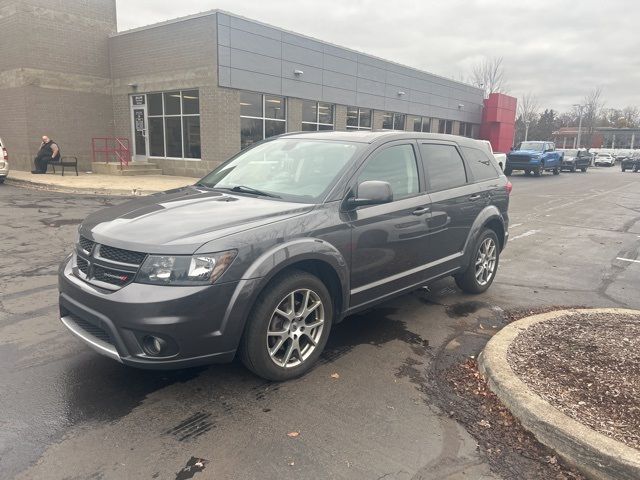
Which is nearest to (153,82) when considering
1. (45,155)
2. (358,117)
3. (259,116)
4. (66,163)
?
(259,116)

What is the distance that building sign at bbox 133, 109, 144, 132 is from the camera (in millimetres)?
21500

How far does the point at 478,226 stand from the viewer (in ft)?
17.9

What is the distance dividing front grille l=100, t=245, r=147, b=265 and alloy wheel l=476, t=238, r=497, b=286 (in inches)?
154

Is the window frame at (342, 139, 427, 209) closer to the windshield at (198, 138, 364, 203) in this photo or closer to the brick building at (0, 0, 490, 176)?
the windshield at (198, 138, 364, 203)

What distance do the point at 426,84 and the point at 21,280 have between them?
31.6 metres

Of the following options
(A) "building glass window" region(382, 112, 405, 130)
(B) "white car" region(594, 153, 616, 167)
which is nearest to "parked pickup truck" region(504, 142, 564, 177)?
(A) "building glass window" region(382, 112, 405, 130)

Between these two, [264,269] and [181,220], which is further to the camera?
[181,220]

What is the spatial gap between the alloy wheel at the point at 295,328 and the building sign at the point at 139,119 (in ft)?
66.3

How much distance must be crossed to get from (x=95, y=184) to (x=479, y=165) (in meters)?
14.1

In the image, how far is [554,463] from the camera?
9.05 feet

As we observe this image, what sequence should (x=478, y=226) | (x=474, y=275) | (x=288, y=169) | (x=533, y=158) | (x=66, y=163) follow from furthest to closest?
1. (x=533, y=158)
2. (x=66, y=163)
3. (x=474, y=275)
4. (x=478, y=226)
5. (x=288, y=169)

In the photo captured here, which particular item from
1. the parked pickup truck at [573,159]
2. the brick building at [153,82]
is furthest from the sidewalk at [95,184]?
the parked pickup truck at [573,159]

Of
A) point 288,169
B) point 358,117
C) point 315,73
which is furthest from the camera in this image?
point 358,117

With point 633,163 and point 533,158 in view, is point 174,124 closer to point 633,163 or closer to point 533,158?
point 533,158
